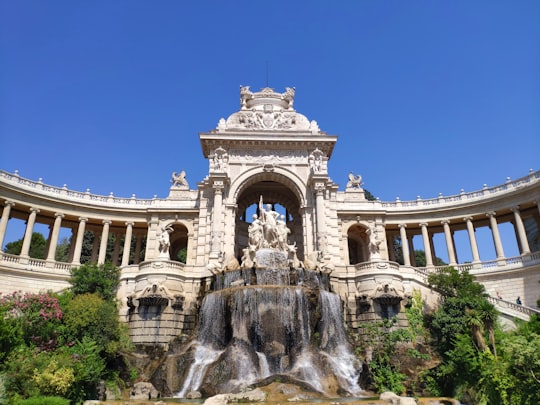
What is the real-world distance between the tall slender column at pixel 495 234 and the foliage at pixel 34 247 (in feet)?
192

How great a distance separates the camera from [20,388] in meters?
17.2

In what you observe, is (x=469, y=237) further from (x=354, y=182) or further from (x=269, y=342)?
(x=269, y=342)

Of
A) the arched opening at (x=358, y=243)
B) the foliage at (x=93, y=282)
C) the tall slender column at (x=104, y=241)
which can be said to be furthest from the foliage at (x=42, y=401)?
the arched opening at (x=358, y=243)

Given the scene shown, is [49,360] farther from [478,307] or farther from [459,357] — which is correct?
[478,307]

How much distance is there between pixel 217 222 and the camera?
37.9m

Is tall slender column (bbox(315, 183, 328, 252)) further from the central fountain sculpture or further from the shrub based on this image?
the shrub

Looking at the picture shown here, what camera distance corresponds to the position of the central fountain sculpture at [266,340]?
20.7 meters

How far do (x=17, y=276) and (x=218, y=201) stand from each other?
19.8 m

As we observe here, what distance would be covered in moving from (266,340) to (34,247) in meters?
53.4

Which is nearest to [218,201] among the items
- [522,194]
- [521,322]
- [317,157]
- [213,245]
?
[213,245]

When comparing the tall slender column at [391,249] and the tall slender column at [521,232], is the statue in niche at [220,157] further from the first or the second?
the tall slender column at [521,232]

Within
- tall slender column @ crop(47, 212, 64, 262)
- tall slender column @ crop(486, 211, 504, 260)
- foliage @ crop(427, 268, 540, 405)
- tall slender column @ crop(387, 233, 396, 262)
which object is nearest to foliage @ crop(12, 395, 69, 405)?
foliage @ crop(427, 268, 540, 405)

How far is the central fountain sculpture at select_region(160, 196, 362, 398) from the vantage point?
67.8ft

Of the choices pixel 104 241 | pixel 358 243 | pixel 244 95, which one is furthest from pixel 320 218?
pixel 104 241
